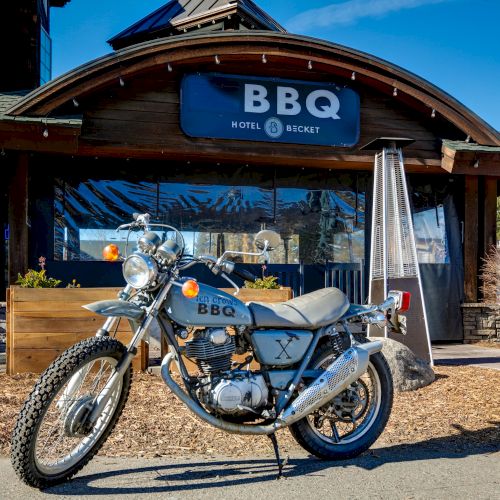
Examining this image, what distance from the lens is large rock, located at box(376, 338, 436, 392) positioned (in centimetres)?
657

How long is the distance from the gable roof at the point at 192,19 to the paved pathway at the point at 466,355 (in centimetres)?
641

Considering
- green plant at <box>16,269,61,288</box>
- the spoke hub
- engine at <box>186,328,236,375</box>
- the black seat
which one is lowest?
the spoke hub

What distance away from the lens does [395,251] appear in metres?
8.28

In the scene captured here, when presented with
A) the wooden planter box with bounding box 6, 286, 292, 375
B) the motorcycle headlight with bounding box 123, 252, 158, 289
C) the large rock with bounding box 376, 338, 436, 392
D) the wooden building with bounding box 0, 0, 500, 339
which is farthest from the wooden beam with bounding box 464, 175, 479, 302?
the motorcycle headlight with bounding box 123, 252, 158, 289

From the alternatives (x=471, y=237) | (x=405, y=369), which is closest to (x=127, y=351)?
(x=405, y=369)

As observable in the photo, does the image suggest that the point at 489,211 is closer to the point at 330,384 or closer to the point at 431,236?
the point at 431,236

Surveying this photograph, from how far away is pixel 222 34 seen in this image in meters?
9.31

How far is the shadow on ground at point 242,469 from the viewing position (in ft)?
12.5

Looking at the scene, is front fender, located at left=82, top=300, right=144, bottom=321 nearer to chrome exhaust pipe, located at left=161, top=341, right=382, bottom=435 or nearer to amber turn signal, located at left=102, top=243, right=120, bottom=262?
amber turn signal, located at left=102, top=243, right=120, bottom=262

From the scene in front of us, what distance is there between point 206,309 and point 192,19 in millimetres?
9176

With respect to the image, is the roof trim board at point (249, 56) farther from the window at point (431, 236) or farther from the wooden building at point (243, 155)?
the window at point (431, 236)

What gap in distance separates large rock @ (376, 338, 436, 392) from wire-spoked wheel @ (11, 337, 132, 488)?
3330 millimetres

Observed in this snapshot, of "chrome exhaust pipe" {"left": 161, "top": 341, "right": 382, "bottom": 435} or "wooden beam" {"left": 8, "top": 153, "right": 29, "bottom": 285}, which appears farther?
"wooden beam" {"left": 8, "top": 153, "right": 29, "bottom": 285}

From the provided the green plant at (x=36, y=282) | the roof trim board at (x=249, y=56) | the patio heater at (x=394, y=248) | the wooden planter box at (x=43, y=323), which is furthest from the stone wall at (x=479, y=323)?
the green plant at (x=36, y=282)
